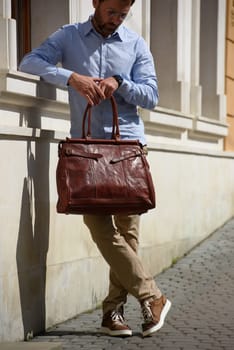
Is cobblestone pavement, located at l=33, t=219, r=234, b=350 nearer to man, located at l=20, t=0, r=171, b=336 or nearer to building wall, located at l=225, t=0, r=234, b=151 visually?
man, located at l=20, t=0, r=171, b=336

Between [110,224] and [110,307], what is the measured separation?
22.4 inches

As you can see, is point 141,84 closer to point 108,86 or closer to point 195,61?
point 108,86

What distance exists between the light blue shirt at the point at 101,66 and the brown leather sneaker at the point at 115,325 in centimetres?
108

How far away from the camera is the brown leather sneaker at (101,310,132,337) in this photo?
6.69 meters

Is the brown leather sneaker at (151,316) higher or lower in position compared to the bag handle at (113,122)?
lower

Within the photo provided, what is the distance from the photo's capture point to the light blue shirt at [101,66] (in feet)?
21.7

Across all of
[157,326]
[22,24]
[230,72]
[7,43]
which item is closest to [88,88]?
[7,43]

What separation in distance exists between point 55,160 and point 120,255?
3.21 ft

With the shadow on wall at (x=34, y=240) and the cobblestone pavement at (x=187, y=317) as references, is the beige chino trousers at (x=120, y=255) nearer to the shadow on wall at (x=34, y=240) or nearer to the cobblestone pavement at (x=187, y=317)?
the cobblestone pavement at (x=187, y=317)

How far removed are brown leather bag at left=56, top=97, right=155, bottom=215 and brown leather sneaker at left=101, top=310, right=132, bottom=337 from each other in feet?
2.43

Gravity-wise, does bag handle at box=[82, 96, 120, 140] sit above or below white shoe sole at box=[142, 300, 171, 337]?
above

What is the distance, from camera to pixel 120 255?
257 inches

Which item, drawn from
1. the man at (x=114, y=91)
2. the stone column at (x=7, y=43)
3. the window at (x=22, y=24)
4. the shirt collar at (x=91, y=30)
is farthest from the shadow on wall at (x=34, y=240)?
the window at (x=22, y=24)

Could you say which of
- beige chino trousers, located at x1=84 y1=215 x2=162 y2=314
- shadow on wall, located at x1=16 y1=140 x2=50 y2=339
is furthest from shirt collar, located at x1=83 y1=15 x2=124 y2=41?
beige chino trousers, located at x1=84 y1=215 x2=162 y2=314
